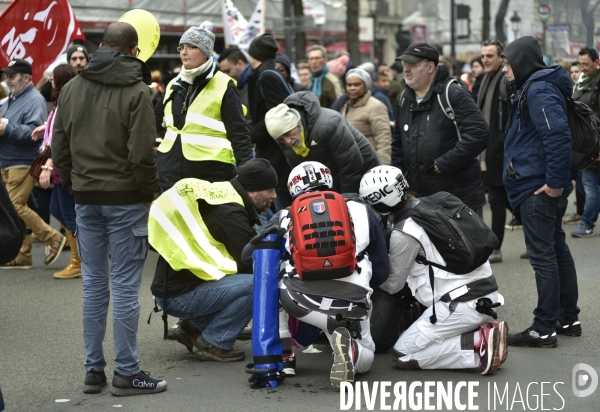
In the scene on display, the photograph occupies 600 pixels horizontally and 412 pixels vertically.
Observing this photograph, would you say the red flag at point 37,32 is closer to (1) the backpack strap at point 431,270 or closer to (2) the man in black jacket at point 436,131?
(2) the man in black jacket at point 436,131

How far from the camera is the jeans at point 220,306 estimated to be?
6.04 m

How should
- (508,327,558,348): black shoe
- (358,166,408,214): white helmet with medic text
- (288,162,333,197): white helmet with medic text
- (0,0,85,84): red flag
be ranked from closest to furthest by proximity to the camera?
(288,162,333,197): white helmet with medic text < (358,166,408,214): white helmet with medic text < (508,327,558,348): black shoe < (0,0,85,84): red flag

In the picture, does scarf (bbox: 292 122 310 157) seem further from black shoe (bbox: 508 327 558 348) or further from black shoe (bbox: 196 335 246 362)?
black shoe (bbox: 508 327 558 348)

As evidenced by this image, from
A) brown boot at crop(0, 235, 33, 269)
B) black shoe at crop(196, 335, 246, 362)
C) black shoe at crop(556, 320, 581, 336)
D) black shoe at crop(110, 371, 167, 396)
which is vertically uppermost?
black shoe at crop(110, 371, 167, 396)

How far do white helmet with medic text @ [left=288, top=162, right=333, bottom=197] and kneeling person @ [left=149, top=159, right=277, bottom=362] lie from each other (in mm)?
382

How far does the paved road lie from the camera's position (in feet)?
17.2

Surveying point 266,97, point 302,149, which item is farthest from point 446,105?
point 266,97

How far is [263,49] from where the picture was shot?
9.18 m

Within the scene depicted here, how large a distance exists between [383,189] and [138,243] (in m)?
1.49

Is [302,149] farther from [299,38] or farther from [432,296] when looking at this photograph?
[299,38]

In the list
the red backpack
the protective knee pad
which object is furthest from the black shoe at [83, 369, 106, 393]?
the protective knee pad

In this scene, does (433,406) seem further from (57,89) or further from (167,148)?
(57,89)

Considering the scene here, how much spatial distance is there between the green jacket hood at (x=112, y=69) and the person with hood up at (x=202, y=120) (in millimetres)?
1837

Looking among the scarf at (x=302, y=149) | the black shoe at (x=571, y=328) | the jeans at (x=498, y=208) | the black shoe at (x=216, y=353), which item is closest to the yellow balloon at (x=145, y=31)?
the scarf at (x=302, y=149)
